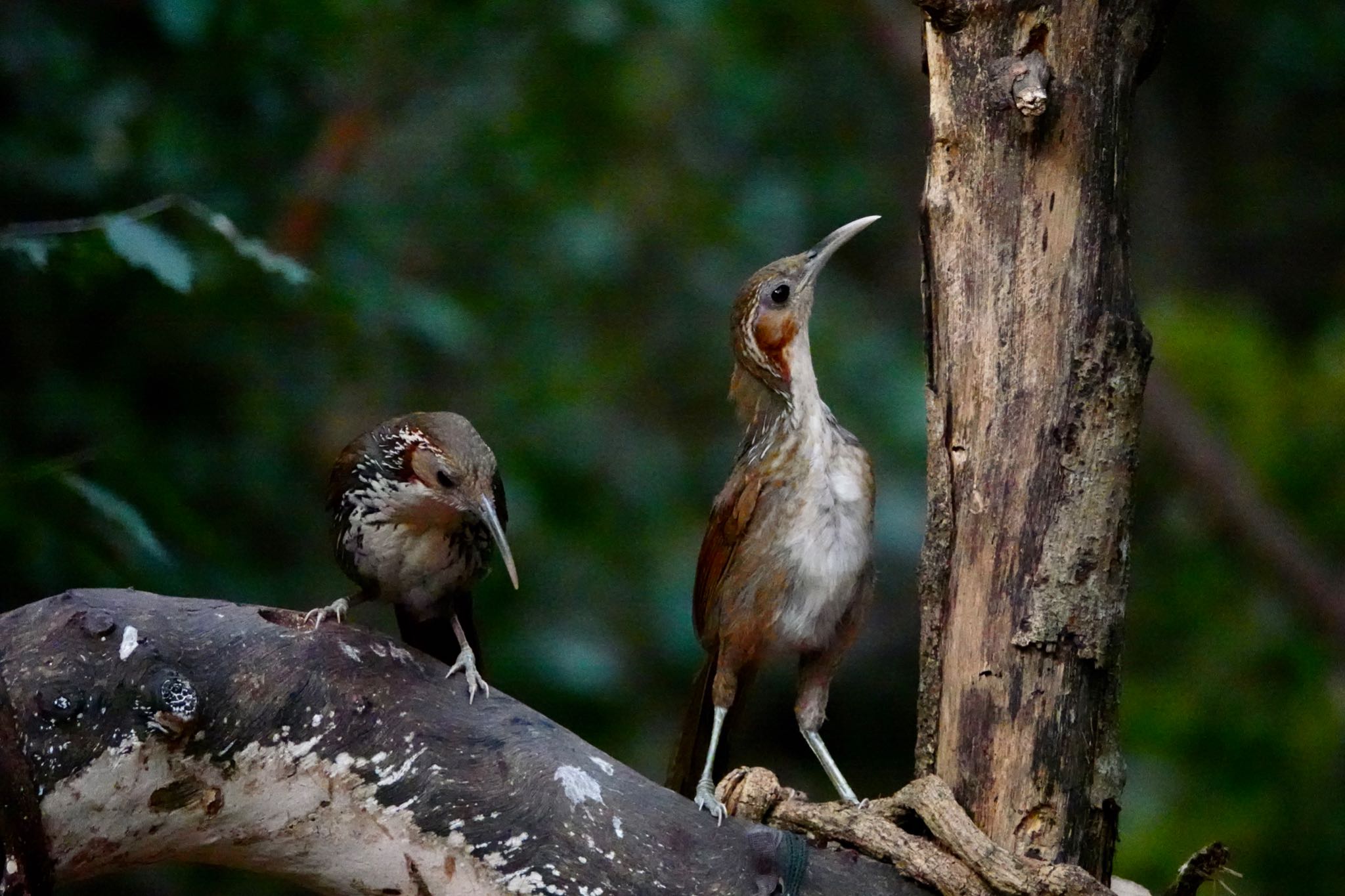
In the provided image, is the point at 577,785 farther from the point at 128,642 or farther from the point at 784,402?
the point at 784,402

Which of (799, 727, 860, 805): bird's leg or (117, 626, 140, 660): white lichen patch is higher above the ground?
(799, 727, 860, 805): bird's leg

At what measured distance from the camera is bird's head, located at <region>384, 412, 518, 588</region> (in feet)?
11.5

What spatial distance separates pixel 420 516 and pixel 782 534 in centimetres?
85

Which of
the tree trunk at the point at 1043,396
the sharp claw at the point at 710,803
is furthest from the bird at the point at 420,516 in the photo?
the tree trunk at the point at 1043,396

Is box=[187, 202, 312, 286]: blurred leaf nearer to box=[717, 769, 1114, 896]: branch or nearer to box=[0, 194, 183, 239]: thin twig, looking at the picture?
box=[0, 194, 183, 239]: thin twig

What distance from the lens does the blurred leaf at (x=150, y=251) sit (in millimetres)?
3115

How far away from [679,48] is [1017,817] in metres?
4.21

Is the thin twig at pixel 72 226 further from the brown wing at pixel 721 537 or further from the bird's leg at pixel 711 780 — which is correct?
the bird's leg at pixel 711 780

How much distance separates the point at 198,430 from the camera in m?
4.69

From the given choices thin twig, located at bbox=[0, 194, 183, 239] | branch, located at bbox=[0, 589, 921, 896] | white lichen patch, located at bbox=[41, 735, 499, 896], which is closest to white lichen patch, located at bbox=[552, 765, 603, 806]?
branch, located at bbox=[0, 589, 921, 896]

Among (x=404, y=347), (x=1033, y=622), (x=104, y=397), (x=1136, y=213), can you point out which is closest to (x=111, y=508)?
(x=104, y=397)

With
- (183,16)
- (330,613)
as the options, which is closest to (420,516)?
(330,613)

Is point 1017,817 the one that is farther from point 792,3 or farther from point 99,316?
point 792,3

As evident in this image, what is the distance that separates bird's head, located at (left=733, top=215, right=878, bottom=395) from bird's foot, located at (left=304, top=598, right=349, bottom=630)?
3.68 feet
